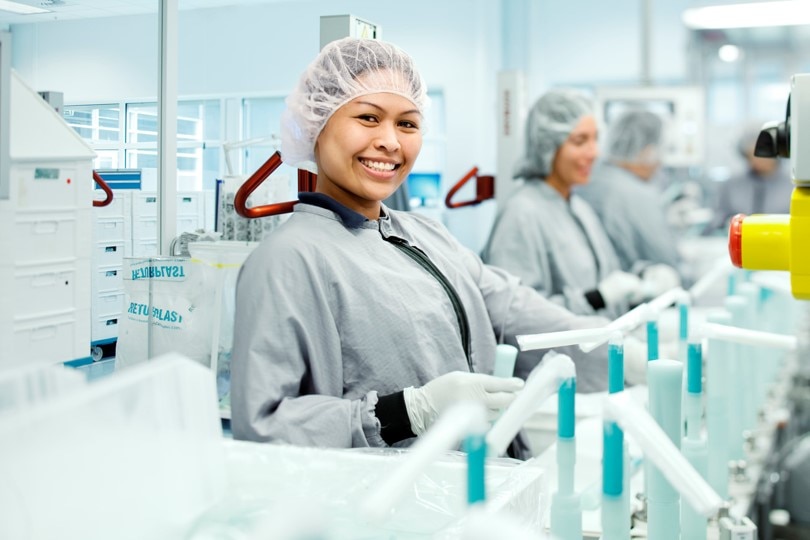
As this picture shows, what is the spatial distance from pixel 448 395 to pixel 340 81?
553 millimetres

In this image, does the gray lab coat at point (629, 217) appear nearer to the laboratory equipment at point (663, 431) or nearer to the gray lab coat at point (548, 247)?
the gray lab coat at point (548, 247)

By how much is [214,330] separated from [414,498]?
0.62 metres

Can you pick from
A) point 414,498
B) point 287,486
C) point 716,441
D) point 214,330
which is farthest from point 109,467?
point 716,441

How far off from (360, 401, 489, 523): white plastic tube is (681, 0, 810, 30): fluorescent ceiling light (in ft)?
13.6

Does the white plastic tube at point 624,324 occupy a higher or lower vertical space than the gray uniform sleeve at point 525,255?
lower

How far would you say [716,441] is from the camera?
4.82ft

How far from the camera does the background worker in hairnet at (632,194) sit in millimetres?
4332

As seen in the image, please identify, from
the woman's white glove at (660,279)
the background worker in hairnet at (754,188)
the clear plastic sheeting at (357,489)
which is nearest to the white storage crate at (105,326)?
the clear plastic sheeting at (357,489)

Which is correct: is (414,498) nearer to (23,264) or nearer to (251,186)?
(23,264)

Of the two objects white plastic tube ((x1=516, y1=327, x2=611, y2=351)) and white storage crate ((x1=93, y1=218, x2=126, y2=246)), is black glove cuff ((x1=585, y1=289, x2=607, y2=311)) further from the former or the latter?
white storage crate ((x1=93, y1=218, x2=126, y2=246))

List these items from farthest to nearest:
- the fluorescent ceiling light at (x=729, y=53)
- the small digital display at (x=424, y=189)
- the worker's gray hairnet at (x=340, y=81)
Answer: the fluorescent ceiling light at (x=729, y=53)
the small digital display at (x=424, y=189)
the worker's gray hairnet at (x=340, y=81)

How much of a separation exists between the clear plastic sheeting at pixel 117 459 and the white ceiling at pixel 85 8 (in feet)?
1.84

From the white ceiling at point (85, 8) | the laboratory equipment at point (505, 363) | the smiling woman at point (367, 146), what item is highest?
the white ceiling at point (85, 8)

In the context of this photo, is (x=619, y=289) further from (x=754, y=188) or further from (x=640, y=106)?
(x=754, y=188)
